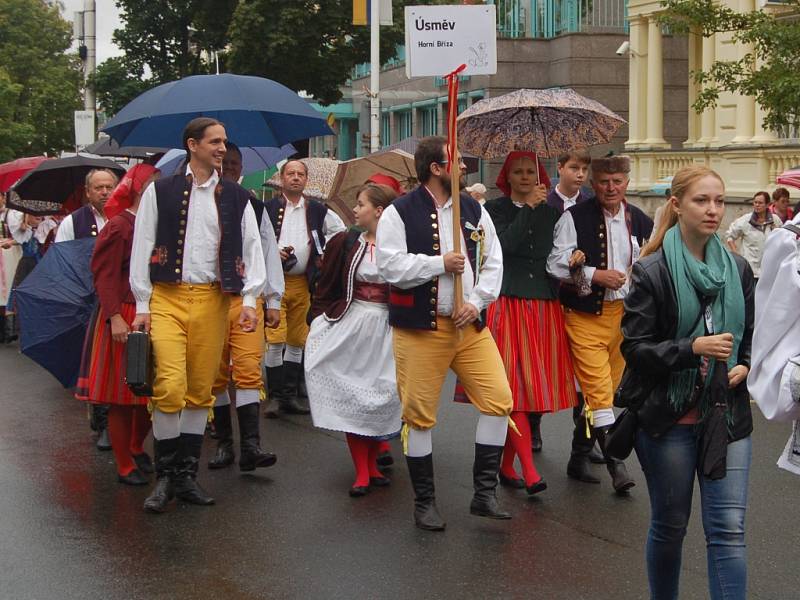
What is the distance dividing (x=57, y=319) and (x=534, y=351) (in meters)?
2.89

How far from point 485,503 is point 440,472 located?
4.30 feet

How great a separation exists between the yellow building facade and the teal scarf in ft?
58.1

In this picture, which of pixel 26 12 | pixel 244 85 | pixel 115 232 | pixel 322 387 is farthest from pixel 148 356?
pixel 26 12

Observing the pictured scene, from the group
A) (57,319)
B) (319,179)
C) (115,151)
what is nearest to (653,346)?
(57,319)

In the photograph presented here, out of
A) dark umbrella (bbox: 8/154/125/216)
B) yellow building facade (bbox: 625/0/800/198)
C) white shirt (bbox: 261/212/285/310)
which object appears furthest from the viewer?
yellow building facade (bbox: 625/0/800/198)

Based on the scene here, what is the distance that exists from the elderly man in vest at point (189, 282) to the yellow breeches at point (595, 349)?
176cm

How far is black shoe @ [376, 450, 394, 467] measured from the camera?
8.34 m

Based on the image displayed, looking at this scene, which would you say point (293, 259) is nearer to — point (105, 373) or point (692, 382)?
point (105, 373)

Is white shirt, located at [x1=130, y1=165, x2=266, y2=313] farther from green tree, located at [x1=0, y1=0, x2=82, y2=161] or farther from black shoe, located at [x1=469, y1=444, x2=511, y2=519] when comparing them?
green tree, located at [x1=0, y1=0, x2=82, y2=161]

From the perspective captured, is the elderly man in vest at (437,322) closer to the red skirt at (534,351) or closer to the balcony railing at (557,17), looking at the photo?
the red skirt at (534,351)

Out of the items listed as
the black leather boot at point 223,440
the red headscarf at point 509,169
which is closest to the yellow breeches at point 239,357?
the black leather boot at point 223,440

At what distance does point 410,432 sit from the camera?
6859mm

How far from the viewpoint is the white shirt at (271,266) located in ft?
25.6

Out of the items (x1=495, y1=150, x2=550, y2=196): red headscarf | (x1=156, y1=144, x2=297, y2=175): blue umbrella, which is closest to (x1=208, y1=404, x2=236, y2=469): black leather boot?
(x1=495, y1=150, x2=550, y2=196): red headscarf
